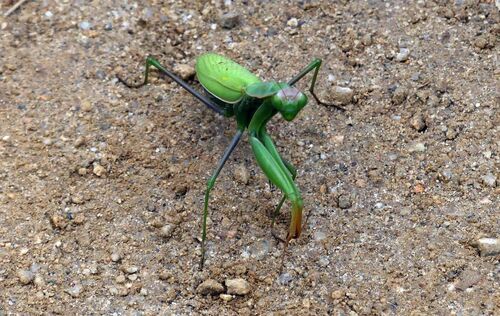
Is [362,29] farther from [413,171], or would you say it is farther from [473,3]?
[413,171]

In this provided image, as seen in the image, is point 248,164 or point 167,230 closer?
point 167,230

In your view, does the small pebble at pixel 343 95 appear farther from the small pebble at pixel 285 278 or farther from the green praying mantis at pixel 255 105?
the small pebble at pixel 285 278

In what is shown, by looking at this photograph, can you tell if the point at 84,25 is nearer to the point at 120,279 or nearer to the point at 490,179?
the point at 120,279

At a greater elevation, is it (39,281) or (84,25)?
(84,25)

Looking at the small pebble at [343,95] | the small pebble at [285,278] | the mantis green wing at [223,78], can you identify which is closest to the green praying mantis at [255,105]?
the mantis green wing at [223,78]

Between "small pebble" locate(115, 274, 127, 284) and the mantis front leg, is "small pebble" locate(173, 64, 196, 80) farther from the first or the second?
"small pebble" locate(115, 274, 127, 284)

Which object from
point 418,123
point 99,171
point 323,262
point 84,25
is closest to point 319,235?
point 323,262

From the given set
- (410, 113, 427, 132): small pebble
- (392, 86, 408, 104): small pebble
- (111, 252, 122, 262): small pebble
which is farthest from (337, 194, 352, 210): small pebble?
(111, 252, 122, 262): small pebble
